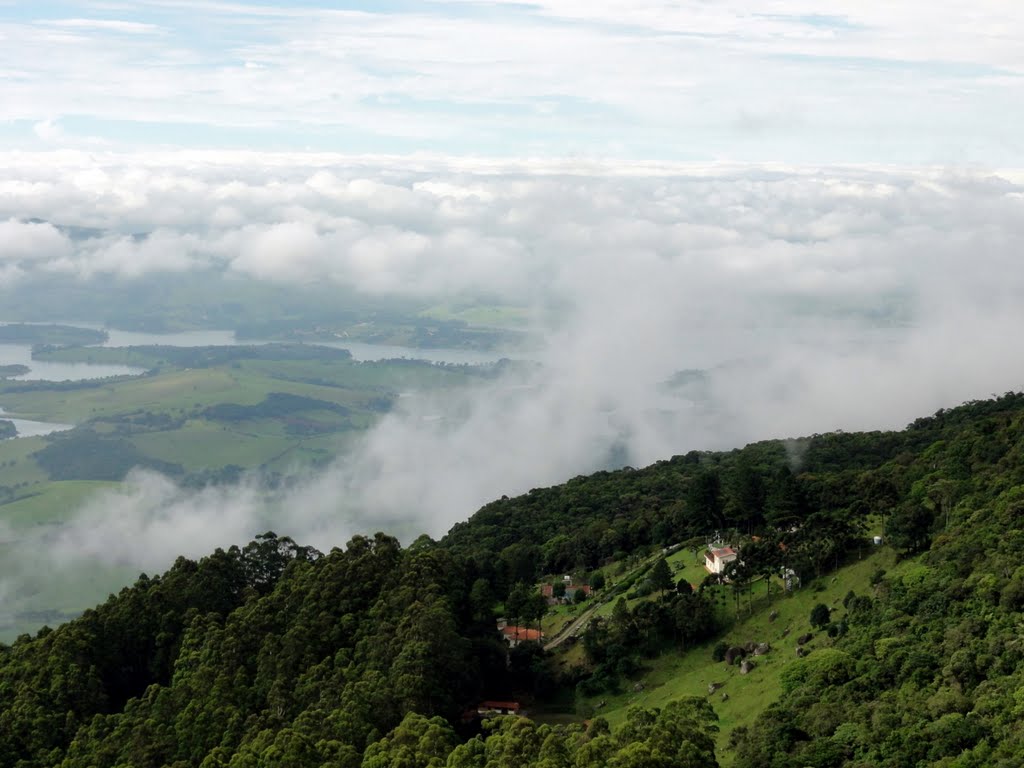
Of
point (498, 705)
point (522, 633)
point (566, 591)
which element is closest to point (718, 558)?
point (566, 591)

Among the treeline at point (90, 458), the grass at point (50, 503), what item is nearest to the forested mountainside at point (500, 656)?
the grass at point (50, 503)

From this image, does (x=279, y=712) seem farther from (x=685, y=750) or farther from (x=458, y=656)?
(x=685, y=750)

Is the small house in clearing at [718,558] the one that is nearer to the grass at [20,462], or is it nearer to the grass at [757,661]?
the grass at [757,661]

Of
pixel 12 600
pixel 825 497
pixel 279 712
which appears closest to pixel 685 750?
pixel 279 712

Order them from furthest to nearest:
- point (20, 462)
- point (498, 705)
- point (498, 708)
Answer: point (20, 462) < point (498, 705) < point (498, 708)

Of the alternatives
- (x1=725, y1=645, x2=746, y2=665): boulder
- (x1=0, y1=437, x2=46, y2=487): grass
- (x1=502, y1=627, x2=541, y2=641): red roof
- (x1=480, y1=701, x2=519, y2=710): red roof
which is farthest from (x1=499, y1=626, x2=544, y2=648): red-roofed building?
(x1=0, y1=437, x2=46, y2=487): grass

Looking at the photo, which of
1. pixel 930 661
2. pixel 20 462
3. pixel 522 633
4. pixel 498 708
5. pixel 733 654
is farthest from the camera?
pixel 20 462

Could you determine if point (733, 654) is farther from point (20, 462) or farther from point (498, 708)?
point (20, 462)
